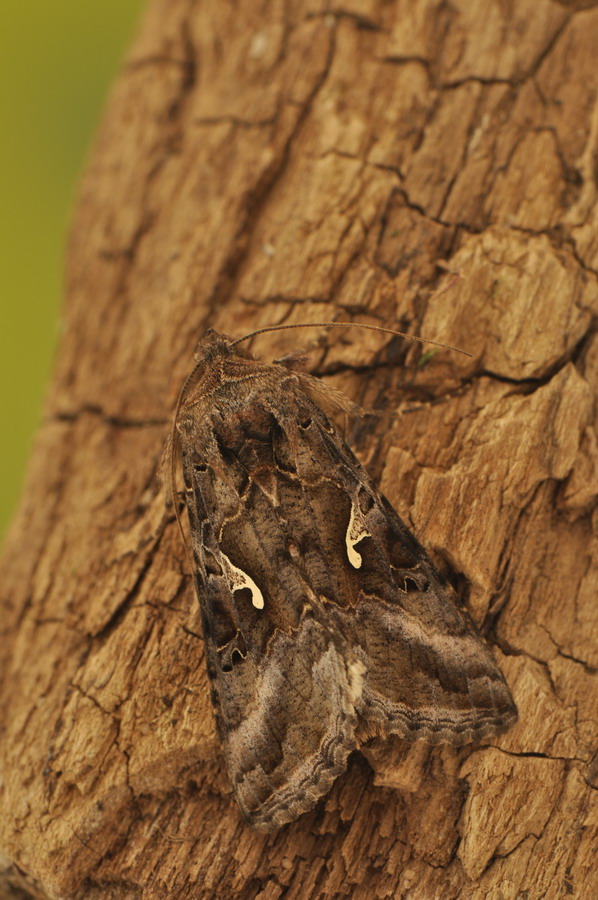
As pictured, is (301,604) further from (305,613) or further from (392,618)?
(392,618)

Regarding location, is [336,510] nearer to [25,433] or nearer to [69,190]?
[25,433]

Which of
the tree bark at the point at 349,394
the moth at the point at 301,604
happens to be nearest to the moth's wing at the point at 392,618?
the moth at the point at 301,604

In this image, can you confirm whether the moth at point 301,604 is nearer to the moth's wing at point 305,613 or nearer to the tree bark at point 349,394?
the moth's wing at point 305,613

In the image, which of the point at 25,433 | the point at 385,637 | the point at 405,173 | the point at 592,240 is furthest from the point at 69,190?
the point at 385,637

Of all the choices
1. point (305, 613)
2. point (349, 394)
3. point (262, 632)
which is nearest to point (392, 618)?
point (305, 613)

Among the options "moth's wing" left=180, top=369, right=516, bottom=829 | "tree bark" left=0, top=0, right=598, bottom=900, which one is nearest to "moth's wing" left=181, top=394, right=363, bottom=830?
"moth's wing" left=180, top=369, right=516, bottom=829
